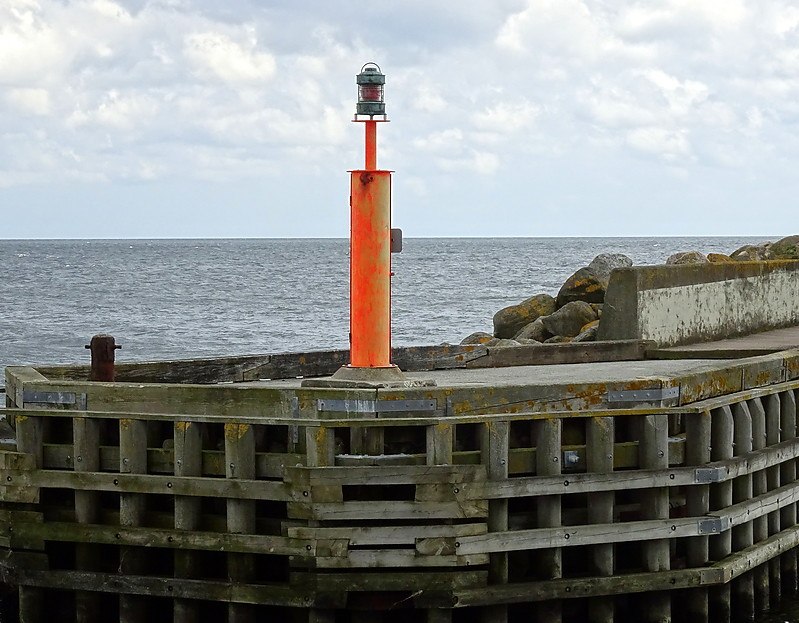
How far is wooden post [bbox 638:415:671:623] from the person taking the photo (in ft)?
33.7

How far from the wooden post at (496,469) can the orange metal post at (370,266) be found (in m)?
1.21

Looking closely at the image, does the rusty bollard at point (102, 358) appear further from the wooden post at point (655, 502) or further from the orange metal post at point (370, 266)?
the wooden post at point (655, 502)

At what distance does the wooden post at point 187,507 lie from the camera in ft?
32.1

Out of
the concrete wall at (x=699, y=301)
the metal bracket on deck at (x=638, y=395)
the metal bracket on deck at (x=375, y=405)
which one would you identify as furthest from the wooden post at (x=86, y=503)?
the concrete wall at (x=699, y=301)

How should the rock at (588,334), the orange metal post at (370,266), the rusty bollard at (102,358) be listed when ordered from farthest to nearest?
the rock at (588,334), the rusty bollard at (102,358), the orange metal post at (370,266)

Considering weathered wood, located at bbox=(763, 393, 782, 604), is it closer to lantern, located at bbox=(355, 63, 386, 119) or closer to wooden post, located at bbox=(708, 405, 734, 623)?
wooden post, located at bbox=(708, 405, 734, 623)

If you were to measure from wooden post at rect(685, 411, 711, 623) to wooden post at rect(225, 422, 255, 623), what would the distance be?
3.20m

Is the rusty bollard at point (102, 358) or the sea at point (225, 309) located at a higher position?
the rusty bollard at point (102, 358)

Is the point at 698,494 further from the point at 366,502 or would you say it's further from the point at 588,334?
the point at 588,334

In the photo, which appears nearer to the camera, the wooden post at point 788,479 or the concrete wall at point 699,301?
the wooden post at point 788,479

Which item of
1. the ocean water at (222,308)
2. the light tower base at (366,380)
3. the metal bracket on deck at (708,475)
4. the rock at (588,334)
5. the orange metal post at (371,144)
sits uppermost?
the orange metal post at (371,144)

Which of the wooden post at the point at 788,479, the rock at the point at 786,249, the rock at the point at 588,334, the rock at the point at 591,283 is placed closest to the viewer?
the wooden post at the point at 788,479

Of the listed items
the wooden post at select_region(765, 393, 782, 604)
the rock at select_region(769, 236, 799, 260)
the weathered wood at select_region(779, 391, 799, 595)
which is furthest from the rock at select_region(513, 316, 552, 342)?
the wooden post at select_region(765, 393, 782, 604)

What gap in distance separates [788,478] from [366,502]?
4580mm
